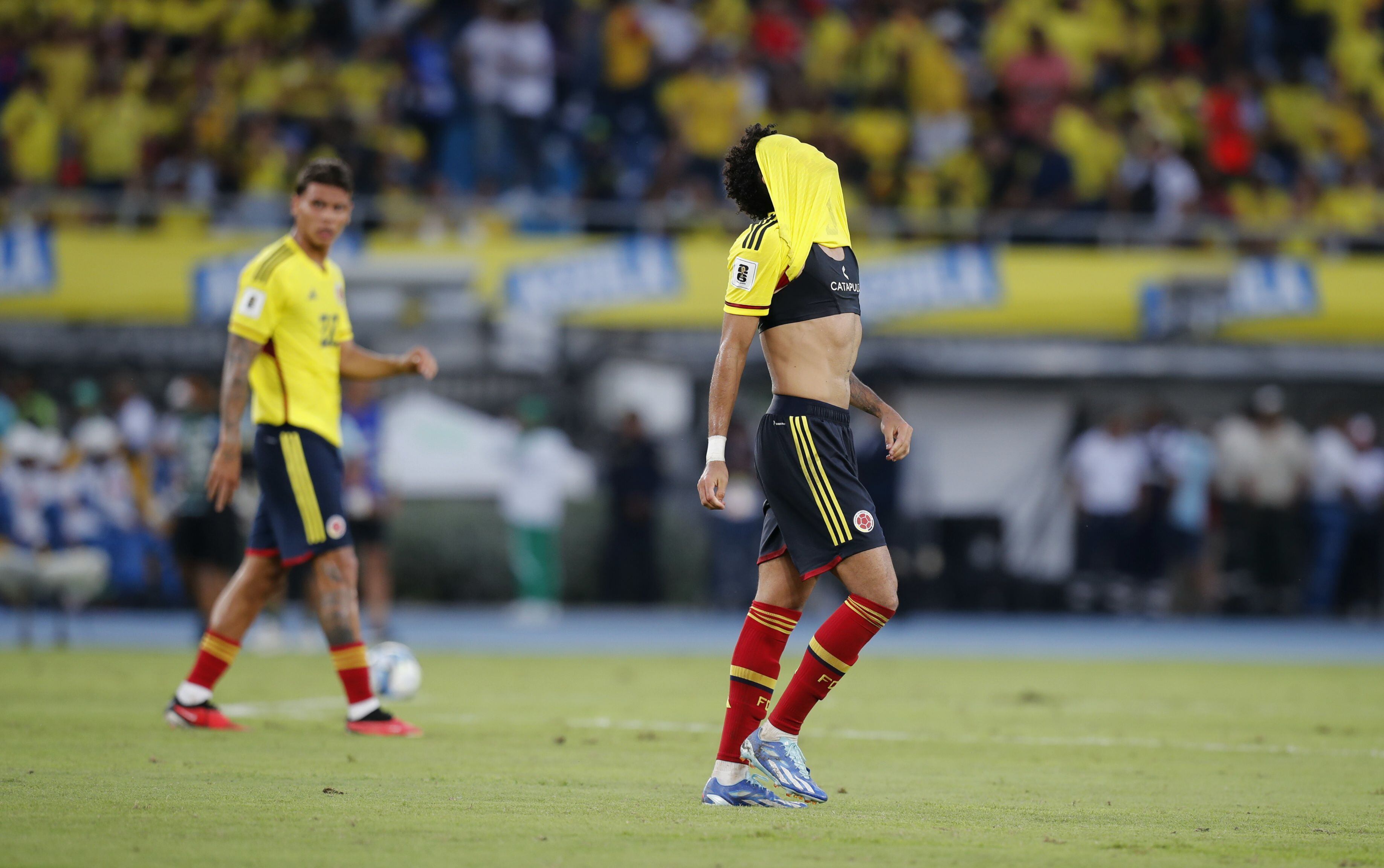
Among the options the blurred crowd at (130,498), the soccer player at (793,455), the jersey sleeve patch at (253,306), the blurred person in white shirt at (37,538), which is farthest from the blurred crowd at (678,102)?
the soccer player at (793,455)

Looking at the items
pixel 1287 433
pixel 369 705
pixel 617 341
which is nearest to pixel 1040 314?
pixel 1287 433

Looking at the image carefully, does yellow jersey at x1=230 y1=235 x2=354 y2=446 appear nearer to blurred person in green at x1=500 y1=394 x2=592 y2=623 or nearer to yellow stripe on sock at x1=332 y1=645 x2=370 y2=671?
yellow stripe on sock at x1=332 y1=645 x2=370 y2=671

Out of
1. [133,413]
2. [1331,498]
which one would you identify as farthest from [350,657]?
[1331,498]

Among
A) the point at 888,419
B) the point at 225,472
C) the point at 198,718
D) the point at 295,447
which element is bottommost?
the point at 198,718

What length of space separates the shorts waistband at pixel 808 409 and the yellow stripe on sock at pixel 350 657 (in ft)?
9.88

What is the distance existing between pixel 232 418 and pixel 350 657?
50.2 inches

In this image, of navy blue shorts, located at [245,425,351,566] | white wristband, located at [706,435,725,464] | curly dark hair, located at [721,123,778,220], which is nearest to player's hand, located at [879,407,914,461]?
white wristband, located at [706,435,725,464]

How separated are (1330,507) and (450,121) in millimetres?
11387

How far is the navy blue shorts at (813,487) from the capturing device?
19.7 feet

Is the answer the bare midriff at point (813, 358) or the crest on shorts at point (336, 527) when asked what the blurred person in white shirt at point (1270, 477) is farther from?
the bare midriff at point (813, 358)

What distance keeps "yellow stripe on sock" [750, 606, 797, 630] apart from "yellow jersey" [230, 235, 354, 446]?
9.85 feet

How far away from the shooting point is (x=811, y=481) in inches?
238

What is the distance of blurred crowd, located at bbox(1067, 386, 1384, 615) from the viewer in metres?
19.7

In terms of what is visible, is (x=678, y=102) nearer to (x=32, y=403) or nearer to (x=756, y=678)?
(x=32, y=403)
